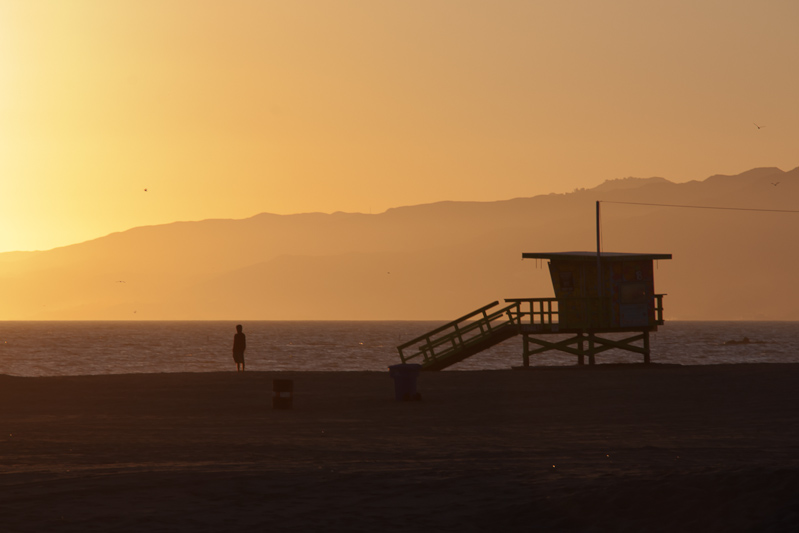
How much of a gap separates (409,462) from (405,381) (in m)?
10.5

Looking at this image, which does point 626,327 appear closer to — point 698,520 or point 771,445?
point 771,445

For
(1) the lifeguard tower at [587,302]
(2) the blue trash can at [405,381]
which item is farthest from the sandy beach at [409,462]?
(1) the lifeguard tower at [587,302]

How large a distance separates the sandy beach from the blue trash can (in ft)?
1.14

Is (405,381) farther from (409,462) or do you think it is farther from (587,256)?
(587,256)

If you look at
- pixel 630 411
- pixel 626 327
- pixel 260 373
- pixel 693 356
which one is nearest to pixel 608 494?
pixel 630 411

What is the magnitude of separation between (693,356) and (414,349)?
43613 mm

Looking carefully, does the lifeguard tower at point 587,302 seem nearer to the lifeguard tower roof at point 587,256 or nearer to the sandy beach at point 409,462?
the lifeguard tower roof at point 587,256

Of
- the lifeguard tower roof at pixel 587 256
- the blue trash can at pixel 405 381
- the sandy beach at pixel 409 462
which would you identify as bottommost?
the sandy beach at pixel 409 462

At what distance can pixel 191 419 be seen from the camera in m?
19.7

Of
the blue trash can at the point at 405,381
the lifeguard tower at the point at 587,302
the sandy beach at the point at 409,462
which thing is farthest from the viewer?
the lifeguard tower at the point at 587,302

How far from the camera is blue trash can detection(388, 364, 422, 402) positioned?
926 inches

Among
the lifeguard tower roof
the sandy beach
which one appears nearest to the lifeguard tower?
the lifeguard tower roof

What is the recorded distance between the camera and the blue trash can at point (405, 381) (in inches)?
926

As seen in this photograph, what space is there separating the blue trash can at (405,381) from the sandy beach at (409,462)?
1.14 feet
